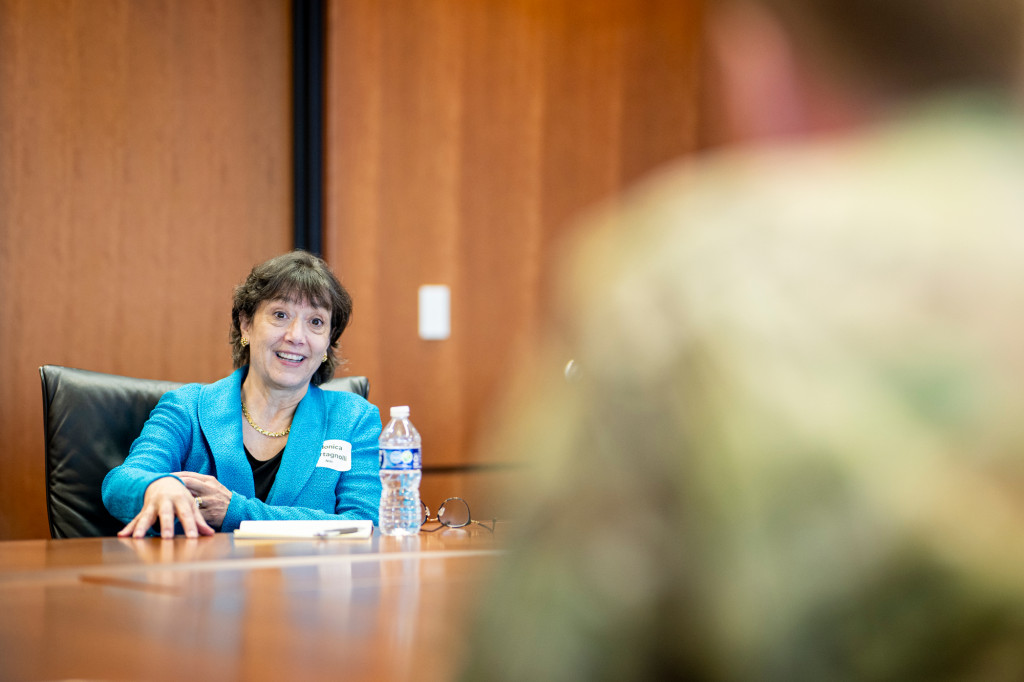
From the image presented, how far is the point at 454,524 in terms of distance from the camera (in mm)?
2000

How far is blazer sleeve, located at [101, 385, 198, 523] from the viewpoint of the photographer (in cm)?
205

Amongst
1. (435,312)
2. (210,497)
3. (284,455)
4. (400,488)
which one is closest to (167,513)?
(210,497)

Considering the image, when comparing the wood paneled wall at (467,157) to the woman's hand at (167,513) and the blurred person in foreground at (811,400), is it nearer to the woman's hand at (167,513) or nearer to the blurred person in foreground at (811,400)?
the woman's hand at (167,513)

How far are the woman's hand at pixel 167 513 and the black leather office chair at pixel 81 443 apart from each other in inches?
22.6

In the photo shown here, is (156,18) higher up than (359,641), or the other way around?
(156,18)

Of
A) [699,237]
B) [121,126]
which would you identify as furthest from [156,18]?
[699,237]

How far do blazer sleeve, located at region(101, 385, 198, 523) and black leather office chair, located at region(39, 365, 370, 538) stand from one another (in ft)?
0.24

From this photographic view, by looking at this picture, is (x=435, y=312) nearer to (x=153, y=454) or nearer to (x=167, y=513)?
(x=153, y=454)

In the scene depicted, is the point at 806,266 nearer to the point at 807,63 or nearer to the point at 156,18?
the point at 807,63

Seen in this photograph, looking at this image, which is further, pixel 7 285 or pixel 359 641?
pixel 7 285

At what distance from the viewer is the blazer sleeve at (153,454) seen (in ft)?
6.73

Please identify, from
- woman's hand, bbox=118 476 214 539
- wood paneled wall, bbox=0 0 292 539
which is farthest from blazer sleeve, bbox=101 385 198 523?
wood paneled wall, bbox=0 0 292 539

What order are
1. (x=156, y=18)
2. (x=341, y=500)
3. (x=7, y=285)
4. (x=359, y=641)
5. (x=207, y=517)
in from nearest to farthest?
(x=359, y=641)
(x=207, y=517)
(x=341, y=500)
(x=7, y=285)
(x=156, y=18)

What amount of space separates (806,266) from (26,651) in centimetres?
86
